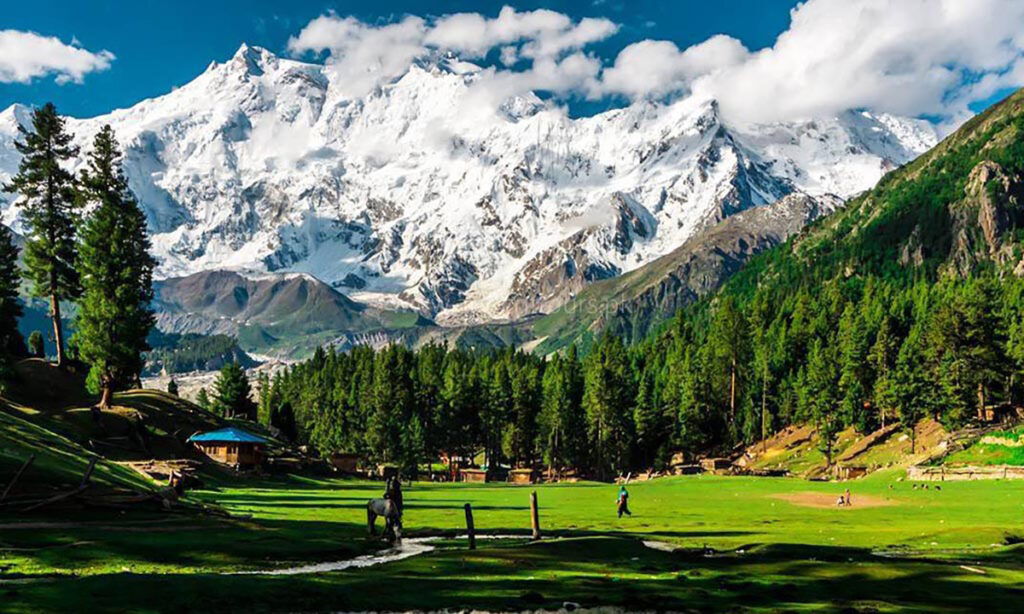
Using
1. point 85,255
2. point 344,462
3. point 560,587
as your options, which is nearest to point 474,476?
point 344,462

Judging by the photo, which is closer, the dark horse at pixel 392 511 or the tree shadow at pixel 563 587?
the tree shadow at pixel 563 587

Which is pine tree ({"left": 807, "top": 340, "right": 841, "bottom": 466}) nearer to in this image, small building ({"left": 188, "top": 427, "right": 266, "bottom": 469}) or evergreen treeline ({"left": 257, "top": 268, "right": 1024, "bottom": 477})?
evergreen treeline ({"left": 257, "top": 268, "right": 1024, "bottom": 477})

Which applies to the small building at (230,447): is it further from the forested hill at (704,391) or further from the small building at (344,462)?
the forested hill at (704,391)

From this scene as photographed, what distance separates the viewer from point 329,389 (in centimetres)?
18912

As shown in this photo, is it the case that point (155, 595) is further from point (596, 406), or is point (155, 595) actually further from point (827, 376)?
point (827, 376)

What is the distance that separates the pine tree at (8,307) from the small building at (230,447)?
70.7ft

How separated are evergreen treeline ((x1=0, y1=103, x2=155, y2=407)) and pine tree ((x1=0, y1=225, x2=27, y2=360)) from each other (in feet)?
0.62

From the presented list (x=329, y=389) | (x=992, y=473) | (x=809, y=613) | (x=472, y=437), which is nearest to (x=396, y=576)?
(x=809, y=613)

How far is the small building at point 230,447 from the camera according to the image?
3625 inches

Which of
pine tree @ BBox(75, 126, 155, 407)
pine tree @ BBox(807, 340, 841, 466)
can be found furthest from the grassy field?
pine tree @ BBox(807, 340, 841, 466)

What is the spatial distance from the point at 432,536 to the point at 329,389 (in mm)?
152504

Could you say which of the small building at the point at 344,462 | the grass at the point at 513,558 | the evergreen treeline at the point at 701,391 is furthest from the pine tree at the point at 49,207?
the evergreen treeline at the point at 701,391

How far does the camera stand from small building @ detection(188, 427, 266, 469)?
92062mm

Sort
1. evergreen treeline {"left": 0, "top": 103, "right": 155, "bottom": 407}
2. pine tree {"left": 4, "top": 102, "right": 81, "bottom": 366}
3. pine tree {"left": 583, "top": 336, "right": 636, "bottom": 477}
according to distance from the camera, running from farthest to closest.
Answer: pine tree {"left": 583, "top": 336, "right": 636, "bottom": 477}, pine tree {"left": 4, "top": 102, "right": 81, "bottom": 366}, evergreen treeline {"left": 0, "top": 103, "right": 155, "bottom": 407}
